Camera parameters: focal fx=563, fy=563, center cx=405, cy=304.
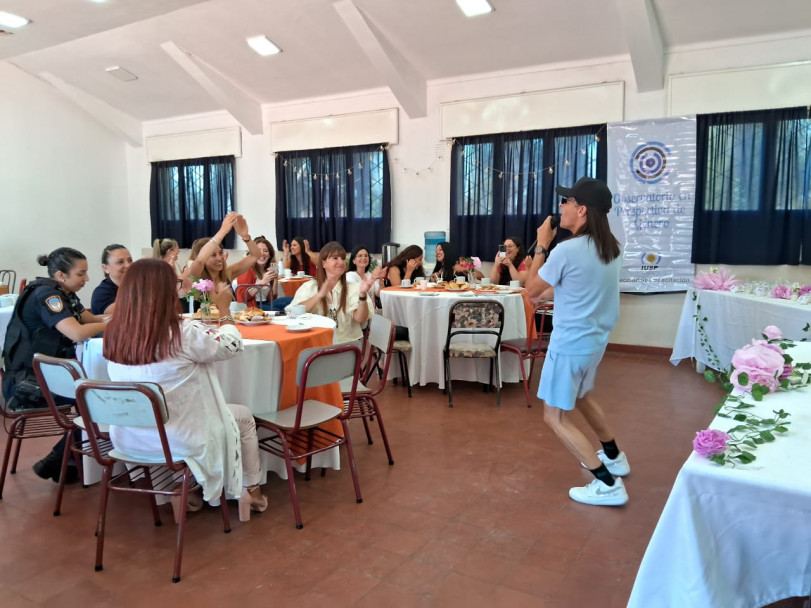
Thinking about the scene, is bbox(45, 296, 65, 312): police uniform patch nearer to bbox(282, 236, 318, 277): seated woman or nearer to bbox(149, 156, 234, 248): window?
bbox(282, 236, 318, 277): seated woman

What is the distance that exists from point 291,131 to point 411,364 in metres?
4.92

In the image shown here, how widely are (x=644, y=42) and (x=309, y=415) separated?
4.91 m

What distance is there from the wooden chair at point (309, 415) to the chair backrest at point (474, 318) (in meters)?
1.57

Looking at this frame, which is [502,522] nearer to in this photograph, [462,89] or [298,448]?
[298,448]

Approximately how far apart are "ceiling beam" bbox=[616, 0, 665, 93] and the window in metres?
5.88

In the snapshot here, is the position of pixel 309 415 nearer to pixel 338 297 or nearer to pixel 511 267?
pixel 338 297

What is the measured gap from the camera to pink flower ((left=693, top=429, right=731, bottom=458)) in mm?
1182

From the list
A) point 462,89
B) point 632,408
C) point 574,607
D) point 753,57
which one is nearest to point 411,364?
point 632,408

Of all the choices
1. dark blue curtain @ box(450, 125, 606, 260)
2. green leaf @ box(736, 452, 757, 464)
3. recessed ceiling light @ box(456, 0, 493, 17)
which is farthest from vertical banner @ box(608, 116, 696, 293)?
green leaf @ box(736, 452, 757, 464)

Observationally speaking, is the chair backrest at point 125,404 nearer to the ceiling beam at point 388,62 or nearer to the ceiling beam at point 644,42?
the ceiling beam at point 388,62

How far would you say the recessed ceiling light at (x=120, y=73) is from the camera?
25.8 ft

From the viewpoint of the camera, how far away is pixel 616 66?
6059 millimetres

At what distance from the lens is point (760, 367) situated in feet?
5.41

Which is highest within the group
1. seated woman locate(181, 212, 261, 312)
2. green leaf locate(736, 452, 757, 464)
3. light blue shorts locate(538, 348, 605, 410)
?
seated woman locate(181, 212, 261, 312)
